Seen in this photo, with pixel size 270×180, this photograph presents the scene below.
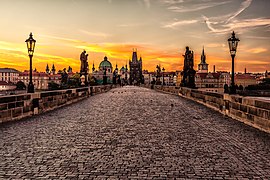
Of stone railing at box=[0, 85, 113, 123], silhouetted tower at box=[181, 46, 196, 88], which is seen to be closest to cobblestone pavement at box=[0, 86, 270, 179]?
stone railing at box=[0, 85, 113, 123]

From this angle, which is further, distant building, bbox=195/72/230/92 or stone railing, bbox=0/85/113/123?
distant building, bbox=195/72/230/92

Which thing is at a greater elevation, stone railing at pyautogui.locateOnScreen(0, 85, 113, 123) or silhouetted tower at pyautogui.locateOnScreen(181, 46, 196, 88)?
silhouetted tower at pyautogui.locateOnScreen(181, 46, 196, 88)

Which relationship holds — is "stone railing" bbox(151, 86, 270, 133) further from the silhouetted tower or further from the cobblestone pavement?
the silhouetted tower

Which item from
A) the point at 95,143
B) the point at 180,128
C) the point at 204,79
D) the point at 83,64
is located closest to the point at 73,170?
the point at 95,143

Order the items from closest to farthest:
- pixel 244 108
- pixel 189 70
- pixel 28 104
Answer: pixel 244 108 < pixel 28 104 < pixel 189 70

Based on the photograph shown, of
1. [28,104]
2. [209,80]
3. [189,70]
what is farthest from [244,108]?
[209,80]

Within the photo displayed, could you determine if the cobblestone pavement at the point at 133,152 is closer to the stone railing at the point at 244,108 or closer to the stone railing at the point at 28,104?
the stone railing at the point at 244,108

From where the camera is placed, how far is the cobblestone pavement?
529 cm

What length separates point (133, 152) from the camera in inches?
266

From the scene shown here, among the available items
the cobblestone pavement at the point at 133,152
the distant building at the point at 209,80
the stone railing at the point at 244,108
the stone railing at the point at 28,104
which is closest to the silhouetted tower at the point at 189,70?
the stone railing at the point at 244,108

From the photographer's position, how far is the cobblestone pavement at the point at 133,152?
529 centimetres

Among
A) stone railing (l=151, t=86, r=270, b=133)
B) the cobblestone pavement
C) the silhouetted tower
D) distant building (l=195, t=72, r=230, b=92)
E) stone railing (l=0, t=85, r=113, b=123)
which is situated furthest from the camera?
distant building (l=195, t=72, r=230, b=92)

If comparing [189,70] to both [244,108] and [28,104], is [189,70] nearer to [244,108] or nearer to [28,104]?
[244,108]

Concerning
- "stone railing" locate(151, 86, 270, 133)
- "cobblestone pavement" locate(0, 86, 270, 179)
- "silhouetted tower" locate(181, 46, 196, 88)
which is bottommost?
"cobblestone pavement" locate(0, 86, 270, 179)
